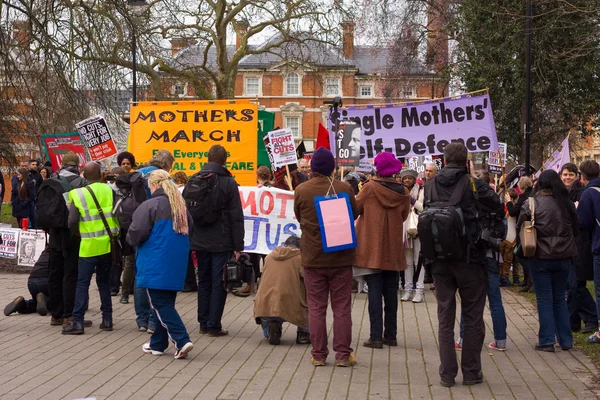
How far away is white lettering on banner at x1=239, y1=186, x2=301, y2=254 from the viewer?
13.7m

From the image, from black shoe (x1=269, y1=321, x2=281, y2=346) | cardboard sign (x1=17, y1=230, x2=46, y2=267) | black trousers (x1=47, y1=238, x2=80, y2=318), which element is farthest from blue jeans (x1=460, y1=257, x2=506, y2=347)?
cardboard sign (x1=17, y1=230, x2=46, y2=267)

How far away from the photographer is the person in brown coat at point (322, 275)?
828 cm

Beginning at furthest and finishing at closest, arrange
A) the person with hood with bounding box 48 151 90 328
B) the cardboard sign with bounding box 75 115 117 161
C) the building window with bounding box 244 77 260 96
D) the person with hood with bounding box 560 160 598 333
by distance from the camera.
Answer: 1. the building window with bounding box 244 77 260 96
2. the cardboard sign with bounding box 75 115 117 161
3. the person with hood with bounding box 48 151 90 328
4. the person with hood with bounding box 560 160 598 333

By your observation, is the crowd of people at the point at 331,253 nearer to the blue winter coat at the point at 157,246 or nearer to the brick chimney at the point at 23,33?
the blue winter coat at the point at 157,246

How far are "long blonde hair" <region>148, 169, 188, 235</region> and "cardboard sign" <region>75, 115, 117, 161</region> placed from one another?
7.02m

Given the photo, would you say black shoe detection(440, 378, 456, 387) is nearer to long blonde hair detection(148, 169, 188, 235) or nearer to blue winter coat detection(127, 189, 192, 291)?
blue winter coat detection(127, 189, 192, 291)

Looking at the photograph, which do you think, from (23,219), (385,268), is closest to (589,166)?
(385,268)

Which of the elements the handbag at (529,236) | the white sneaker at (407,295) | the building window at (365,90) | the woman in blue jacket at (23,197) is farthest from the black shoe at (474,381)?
the building window at (365,90)

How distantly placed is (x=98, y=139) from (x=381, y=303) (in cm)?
795

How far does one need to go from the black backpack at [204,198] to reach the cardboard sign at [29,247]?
769 cm

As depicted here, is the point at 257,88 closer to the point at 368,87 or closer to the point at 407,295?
the point at 368,87

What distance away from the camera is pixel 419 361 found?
858 cm

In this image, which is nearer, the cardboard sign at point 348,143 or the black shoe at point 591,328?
the black shoe at point 591,328

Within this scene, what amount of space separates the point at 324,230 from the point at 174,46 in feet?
92.8
